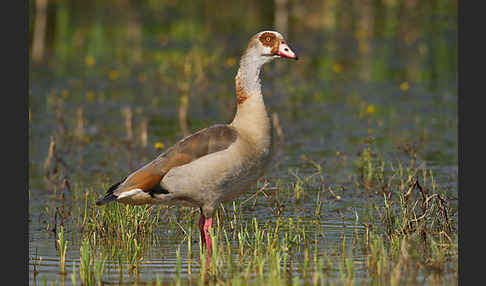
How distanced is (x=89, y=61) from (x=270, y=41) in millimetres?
12070

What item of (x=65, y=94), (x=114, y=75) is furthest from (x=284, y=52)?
(x=114, y=75)

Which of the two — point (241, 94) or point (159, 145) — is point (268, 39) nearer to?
point (241, 94)

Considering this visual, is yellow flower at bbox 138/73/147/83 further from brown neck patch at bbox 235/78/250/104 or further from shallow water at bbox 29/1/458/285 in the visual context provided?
brown neck patch at bbox 235/78/250/104

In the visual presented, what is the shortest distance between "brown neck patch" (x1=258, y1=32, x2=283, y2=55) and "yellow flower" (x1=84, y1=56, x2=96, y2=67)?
1176 centimetres

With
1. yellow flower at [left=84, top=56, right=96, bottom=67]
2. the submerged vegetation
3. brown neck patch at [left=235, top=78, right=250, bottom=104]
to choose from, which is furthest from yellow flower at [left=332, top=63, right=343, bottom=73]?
brown neck patch at [left=235, top=78, right=250, bottom=104]

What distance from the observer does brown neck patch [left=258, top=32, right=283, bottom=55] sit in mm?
8523

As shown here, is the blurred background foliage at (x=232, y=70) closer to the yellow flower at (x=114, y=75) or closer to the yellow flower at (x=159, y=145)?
the yellow flower at (x=114, y=75)

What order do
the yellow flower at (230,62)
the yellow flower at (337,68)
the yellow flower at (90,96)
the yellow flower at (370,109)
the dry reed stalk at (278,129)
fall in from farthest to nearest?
1. the yellow flower at (337,68)
2. the yellow flower at (230,62)
3. the yellow flower at (90,96)
4. the yellow flower at (370,109)
5. the dry reed stalk at (278,129)

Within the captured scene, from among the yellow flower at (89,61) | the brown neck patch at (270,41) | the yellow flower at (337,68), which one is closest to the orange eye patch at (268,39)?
the brown neck patch at (270,41)

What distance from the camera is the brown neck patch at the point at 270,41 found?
336 inches

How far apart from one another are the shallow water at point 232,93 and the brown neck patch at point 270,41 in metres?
1.81

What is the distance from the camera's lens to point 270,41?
28.0ft

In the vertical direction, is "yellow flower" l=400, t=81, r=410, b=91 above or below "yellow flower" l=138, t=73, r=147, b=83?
below

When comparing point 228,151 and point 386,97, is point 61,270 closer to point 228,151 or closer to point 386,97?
point 228,151
